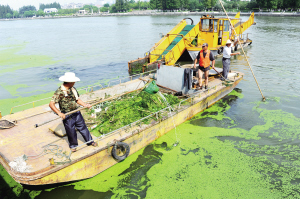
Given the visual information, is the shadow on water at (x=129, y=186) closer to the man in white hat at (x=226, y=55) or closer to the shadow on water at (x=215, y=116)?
the shadow on water at (x=215, y=116)

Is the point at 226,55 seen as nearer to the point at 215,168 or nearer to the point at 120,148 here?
the point at 215,168

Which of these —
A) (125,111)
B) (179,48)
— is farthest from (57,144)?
(179,48)

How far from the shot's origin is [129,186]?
5121 millimetres

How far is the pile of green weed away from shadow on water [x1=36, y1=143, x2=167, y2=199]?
46.4 inches

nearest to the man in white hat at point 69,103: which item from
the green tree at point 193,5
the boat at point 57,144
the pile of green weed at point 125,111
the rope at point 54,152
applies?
the rope at point 54,152

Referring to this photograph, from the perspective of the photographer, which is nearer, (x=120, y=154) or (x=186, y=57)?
(x=120, y=154)

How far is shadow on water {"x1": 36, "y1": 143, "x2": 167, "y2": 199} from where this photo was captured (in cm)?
481

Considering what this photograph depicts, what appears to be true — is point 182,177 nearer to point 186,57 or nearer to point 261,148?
point 261,148

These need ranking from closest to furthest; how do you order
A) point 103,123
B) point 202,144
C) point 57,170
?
1. point 57,170
2. point 103,123
3. point 202,144

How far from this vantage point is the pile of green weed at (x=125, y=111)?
6094 mm

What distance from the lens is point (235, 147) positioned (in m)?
6.57

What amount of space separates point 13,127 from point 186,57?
571 inches

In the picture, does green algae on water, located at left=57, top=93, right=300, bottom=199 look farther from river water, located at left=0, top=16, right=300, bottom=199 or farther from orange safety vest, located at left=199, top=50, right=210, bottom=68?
orange safety vest, located at left=199, top=50, right=210, bottom=68

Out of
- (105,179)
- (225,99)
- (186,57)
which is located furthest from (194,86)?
(186,57)
